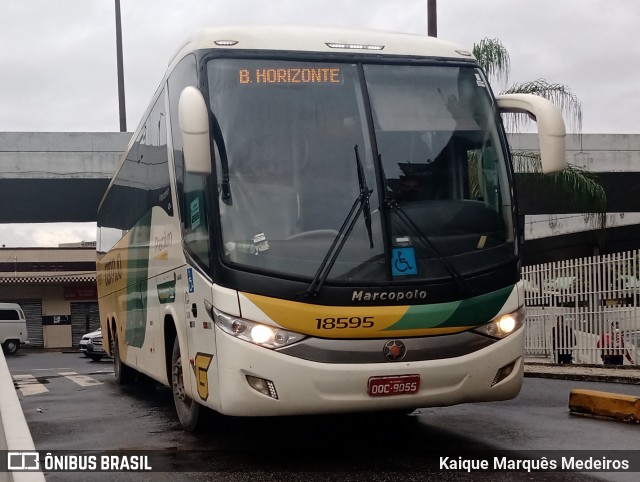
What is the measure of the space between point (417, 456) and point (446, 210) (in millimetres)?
1869

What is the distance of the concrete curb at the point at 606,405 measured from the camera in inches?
327

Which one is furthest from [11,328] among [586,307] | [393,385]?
[393,385]

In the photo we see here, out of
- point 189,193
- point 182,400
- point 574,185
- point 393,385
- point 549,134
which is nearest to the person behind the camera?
point 393,385

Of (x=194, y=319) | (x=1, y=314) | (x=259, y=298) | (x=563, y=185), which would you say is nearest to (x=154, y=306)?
(x=194, y=319)

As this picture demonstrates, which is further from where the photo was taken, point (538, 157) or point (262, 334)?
point (538, 157)

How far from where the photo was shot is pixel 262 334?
20.9 ft

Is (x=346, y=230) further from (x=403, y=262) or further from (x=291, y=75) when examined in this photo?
(x=291, y=75)

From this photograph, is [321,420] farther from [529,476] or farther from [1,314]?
[1,314]

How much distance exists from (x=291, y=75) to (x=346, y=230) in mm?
1413

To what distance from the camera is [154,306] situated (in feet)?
31.8

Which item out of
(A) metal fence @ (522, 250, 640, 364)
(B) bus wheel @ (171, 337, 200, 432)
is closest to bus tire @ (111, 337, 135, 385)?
(B) bus wheel @ (171, 337, 200, 432)

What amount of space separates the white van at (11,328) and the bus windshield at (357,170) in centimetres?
3512

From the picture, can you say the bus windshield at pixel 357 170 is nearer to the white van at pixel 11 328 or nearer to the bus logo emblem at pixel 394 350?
the bus logo emblem at pixel 394 350

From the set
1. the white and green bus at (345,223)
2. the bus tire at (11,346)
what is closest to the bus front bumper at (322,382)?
the white and green bus at (345,223)
